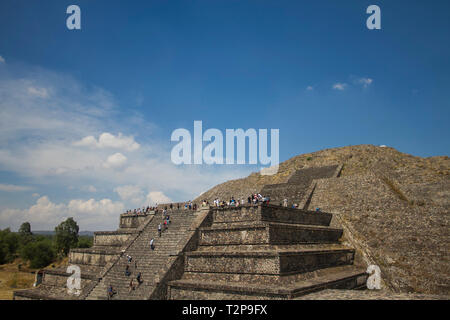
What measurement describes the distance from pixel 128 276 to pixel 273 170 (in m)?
26.3

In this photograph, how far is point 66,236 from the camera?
49.7 metres

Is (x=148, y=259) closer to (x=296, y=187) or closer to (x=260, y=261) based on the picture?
(x=260, y=261)

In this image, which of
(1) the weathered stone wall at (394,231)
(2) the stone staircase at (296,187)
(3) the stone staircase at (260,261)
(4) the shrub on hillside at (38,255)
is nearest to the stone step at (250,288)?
(3) the stone staircase at (260,261)

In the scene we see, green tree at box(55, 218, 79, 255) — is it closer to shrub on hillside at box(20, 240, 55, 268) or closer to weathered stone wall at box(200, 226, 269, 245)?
shrub on hillside at box(20, 240, 55, 268)

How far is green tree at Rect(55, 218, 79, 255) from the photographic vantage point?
49.1 metres

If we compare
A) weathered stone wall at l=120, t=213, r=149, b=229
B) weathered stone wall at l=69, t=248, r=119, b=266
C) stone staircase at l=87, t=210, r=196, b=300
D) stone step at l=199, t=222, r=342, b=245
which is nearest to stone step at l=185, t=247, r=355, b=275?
stone step at l=199, t=222, r=342, b=245

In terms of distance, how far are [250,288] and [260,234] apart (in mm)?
Answer: 2816

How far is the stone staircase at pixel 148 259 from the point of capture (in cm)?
1433

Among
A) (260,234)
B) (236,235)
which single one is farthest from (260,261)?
(236,235)

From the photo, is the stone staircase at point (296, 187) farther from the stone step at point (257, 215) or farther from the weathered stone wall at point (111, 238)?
the weathered stone wall at point (111, 238)

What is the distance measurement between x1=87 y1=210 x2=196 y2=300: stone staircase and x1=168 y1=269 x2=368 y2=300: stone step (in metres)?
1.16
